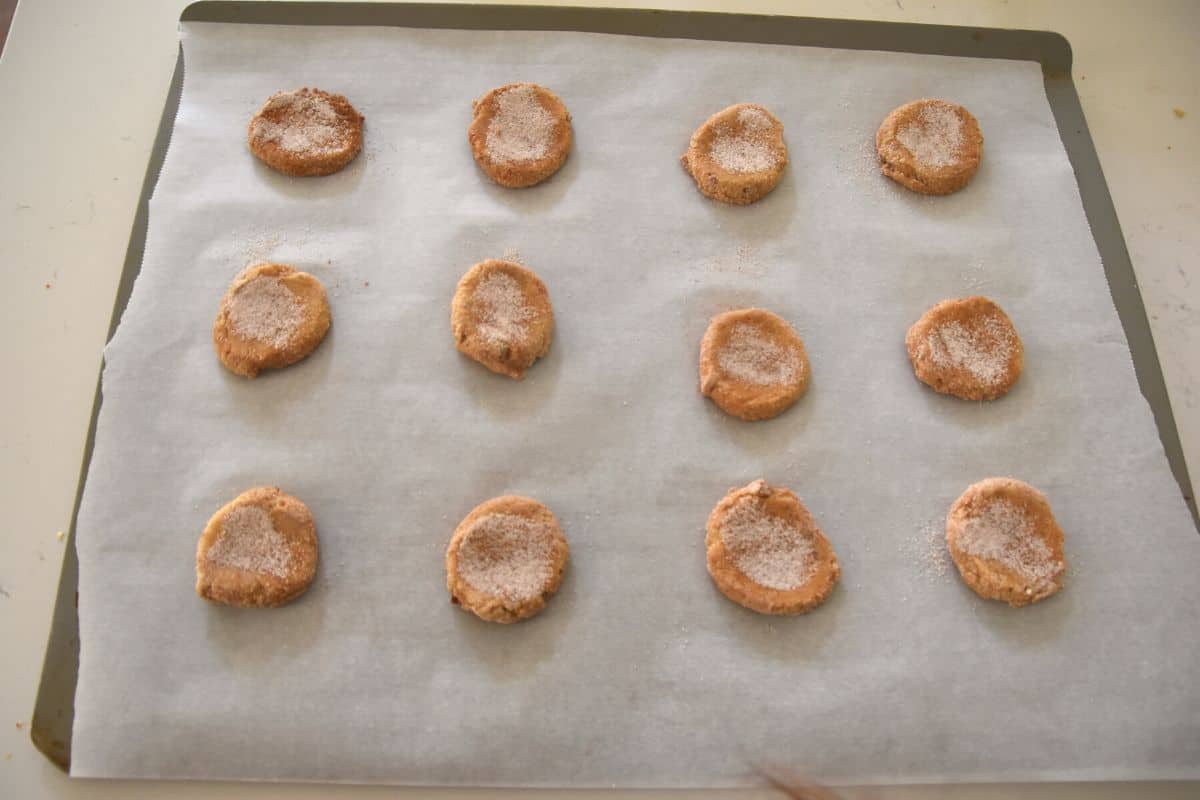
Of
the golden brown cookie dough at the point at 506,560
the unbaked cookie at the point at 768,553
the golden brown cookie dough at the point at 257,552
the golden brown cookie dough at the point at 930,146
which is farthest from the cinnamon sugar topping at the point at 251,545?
the golden brown cookie dough at the point at 930,146

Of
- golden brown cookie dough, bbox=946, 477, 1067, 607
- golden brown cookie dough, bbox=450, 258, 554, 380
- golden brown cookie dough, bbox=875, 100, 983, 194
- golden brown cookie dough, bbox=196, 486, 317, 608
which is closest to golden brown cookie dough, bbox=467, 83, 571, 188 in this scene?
golden brown cookie dough, bbox=450, 258, 554, 380

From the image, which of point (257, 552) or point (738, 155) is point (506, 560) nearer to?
point (257, 552)

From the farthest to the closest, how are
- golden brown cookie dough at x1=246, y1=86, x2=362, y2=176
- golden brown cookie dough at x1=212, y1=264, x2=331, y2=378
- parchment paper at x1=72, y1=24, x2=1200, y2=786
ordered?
golden brown cookie dough at x1=246, y1=86, x2=362, y2=176 < golden brown cookie dough at x1=212, y1=264, x2=331, y2=378 < parchment paper at x1=72, y1=24, x2=1200, y2=786

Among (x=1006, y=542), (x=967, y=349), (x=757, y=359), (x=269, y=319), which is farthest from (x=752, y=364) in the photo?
(x=269, y=319)

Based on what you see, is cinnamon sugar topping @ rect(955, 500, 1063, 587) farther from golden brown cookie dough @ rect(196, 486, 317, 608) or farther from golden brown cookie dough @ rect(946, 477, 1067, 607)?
golden brown cookie dough @ rect(196, 486, 317, 608)

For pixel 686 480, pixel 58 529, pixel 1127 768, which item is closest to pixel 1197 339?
pixel 1127 768

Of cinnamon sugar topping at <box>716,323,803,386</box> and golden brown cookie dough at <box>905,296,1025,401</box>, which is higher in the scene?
golden brown cookie dough at <box>905,296,1025,401</box>

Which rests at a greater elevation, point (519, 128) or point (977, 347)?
point (519, 128)
